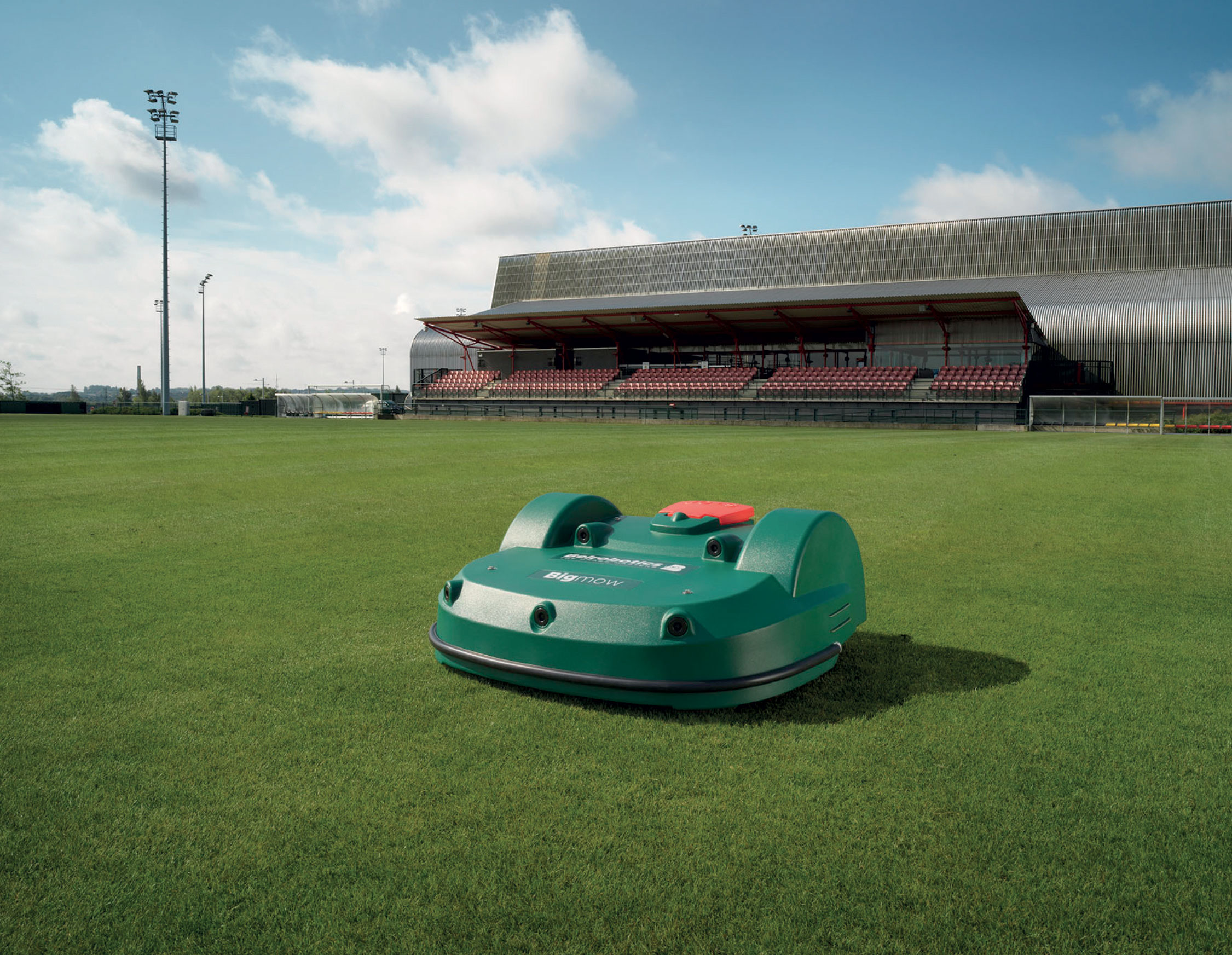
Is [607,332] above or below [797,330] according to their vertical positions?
above

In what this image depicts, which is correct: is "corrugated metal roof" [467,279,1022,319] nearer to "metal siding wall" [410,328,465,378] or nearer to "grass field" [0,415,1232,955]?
"metal siding wall" [410,328,465,378]

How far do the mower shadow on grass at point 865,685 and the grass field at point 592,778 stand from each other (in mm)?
21

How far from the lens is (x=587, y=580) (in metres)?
3.80

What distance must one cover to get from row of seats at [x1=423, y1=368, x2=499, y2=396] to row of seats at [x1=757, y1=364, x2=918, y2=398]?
19387 mm

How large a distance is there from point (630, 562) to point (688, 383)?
1674 inches

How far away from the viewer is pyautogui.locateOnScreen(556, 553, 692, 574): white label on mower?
12.9ft

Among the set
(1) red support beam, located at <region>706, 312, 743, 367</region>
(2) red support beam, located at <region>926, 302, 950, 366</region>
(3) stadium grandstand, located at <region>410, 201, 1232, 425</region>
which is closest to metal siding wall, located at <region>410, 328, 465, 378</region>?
(3) stadium grandstand, located at <region>410, 201, 1232, 425</region>

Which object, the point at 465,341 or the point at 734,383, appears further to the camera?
the point at 465,341

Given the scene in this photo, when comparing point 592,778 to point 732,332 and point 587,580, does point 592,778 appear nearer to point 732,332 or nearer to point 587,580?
point 587,580

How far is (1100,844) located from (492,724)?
2146mm

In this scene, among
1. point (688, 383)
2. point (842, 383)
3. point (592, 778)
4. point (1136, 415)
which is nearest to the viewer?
point (592, 778)

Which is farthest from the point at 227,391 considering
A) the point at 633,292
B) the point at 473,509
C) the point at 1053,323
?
the point at 473,509

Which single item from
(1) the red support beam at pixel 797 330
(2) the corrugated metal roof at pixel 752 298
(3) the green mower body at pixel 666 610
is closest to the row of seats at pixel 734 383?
(1) the red support beam at pixel 797 330

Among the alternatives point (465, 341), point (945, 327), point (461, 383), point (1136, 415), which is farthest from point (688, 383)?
point (1136, 415)
